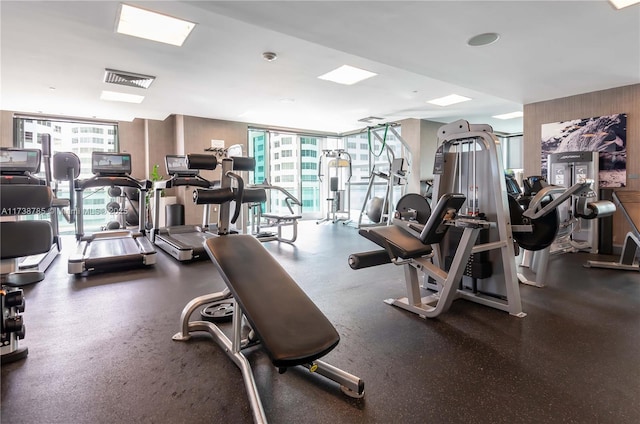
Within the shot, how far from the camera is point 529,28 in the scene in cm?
310

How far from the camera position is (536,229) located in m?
2.93

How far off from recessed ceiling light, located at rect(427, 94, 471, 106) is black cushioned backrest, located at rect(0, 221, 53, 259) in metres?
6.03

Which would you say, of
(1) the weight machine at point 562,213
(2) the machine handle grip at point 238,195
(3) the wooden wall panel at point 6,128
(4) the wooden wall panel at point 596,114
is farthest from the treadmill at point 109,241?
(4) the wooden wall panel at point 596,114

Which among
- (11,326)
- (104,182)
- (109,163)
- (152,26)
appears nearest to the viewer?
(11,326)

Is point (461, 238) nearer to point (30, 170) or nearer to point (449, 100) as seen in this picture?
point (449, 100)

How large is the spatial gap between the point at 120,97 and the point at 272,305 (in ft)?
20.1

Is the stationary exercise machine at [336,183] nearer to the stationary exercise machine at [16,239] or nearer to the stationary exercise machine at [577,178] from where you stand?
the stationary exercise machine at [577,178]

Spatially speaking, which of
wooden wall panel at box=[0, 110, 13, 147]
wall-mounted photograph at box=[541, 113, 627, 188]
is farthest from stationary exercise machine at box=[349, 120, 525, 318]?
wooden wall panel at box=[0, 110, 13, 147]

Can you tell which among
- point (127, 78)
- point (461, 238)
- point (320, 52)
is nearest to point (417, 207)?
point (461, 238)

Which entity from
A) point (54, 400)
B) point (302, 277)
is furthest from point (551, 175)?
point (54, 400)

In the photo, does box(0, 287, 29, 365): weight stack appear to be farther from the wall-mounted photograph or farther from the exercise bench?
the wall-mounted photograph

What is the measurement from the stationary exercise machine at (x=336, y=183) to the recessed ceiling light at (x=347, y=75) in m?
3.31

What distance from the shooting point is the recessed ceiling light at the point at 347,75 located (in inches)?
181

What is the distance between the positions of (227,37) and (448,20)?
2.20m
